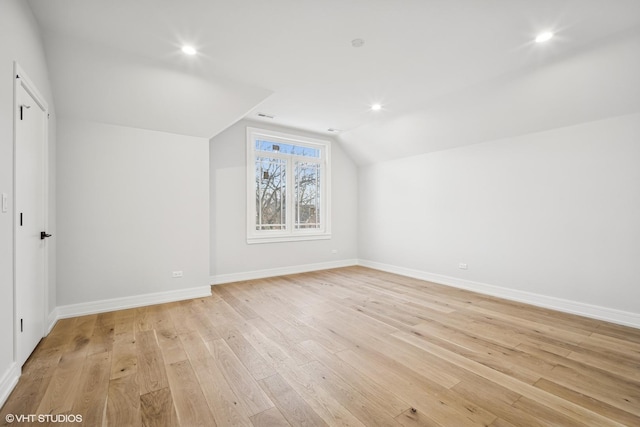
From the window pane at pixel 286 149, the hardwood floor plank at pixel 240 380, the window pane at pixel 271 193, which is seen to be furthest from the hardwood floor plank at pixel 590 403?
the window pane at pixel 286 149

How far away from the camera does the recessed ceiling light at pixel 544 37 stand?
2469 mm

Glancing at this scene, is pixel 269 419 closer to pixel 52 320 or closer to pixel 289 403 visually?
pixel 289 403

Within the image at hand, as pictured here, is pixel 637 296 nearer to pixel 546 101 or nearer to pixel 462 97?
pixel 546 101

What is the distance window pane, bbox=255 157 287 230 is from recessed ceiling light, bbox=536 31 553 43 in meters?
4.11

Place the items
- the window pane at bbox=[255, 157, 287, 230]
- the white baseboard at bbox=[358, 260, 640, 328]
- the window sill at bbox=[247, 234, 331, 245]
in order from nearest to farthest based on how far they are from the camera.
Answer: the white baseboard at bbox=[358, 260, 640, 328]
the window sill at bbox=[247, 234, 331, 245]
the window pane at bbox=[255, 157, 287, 230]

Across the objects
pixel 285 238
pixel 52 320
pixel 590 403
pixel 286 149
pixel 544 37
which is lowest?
pixel 590 403

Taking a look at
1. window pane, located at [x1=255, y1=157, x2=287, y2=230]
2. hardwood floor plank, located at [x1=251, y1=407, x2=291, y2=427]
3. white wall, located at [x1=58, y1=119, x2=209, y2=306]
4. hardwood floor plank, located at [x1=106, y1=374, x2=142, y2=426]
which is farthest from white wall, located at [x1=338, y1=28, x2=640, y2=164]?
hardwood floor plank, located at [x1=106, y1=374, x2=142, y2=426]

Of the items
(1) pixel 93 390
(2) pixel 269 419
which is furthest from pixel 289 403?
(1) pixel 93 390

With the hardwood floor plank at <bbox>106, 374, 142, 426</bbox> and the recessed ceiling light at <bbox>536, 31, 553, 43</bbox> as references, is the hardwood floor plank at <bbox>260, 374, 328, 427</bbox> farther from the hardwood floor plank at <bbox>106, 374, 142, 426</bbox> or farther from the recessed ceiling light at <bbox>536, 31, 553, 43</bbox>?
the recessed ceiling light at <bbox>536, 31, 553, 43</bbox>

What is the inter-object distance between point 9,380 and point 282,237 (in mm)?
3841

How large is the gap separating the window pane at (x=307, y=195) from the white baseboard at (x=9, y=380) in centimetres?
423

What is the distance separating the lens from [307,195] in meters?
5.95

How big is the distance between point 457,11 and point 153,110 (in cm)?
336

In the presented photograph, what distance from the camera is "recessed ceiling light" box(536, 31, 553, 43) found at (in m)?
2.47
